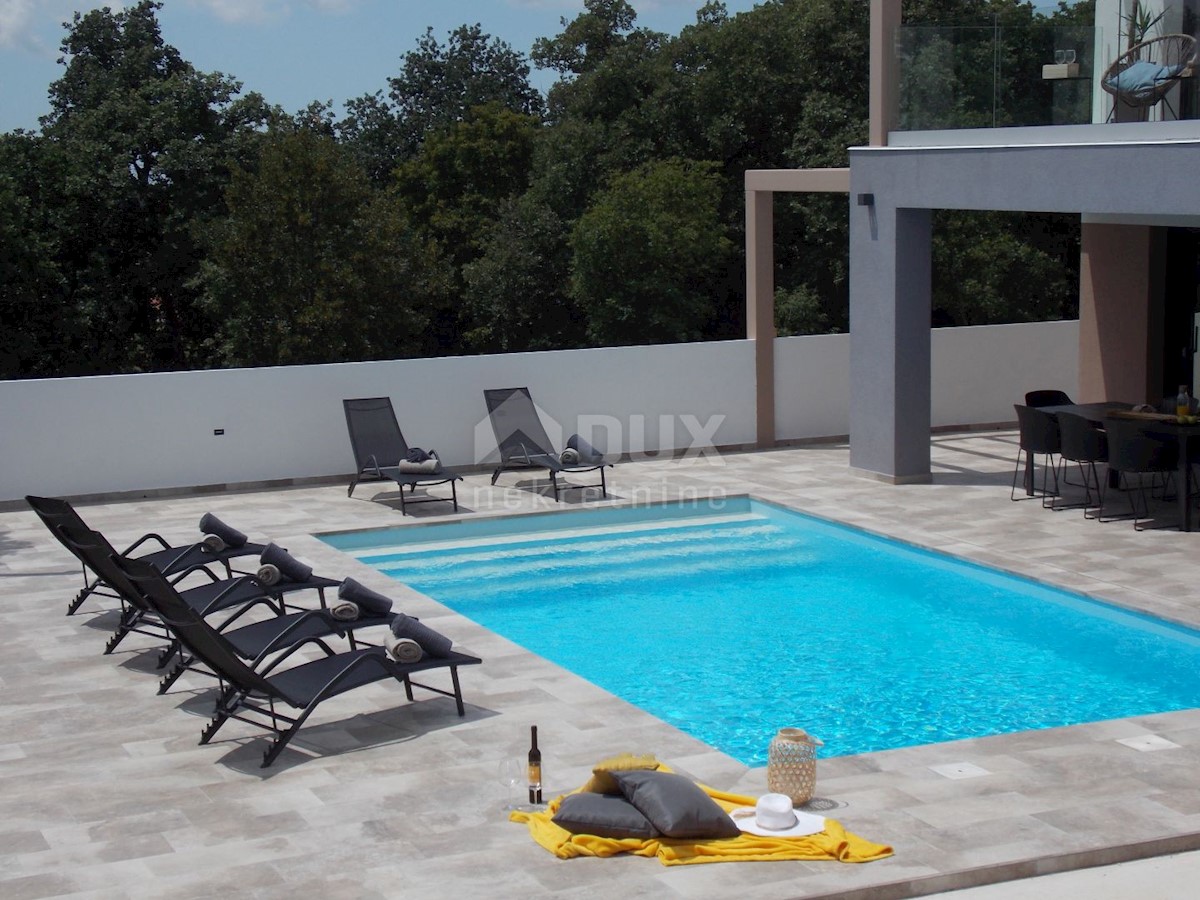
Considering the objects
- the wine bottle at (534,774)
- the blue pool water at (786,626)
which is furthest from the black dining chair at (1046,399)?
the wine bottle at (534,774)

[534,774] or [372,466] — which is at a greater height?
[372,466]

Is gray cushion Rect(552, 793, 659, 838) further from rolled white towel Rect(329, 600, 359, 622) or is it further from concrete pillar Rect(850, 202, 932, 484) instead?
concrete pillar Rect(850, 202, 932, 484)

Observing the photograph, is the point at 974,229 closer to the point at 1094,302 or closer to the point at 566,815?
the point at 1094,302

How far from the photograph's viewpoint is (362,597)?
353 inches

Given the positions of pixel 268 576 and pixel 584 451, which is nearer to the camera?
pixel 268 576

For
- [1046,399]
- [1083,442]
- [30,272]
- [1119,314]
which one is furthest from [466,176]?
[1083,442]

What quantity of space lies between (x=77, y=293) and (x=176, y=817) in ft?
90.7

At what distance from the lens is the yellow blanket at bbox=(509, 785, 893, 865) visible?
605 centimetres

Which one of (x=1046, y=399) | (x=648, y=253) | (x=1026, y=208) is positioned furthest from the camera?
(x=648, y=253)

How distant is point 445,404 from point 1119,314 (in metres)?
7.92

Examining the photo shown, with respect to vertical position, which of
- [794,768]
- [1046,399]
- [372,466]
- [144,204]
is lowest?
[794,768]

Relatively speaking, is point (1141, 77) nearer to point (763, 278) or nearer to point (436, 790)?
point (763, 278)

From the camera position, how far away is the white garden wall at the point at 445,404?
15.5 metres

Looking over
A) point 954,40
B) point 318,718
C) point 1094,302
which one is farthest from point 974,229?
point 318,718
